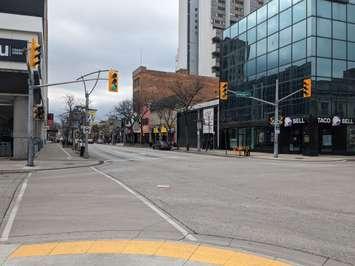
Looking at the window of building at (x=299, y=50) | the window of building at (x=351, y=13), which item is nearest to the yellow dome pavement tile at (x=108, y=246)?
the window of building at (x=299, y=50)

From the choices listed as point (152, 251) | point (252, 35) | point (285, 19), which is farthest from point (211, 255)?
point (252, 35)

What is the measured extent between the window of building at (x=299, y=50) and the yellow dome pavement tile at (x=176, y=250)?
169 ft

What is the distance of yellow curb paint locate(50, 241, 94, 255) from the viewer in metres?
8.15

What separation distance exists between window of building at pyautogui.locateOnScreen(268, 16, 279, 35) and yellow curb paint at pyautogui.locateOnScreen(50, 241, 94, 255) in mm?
58295

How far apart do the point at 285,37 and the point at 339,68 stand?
7381 mm

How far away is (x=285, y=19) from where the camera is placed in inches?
2440

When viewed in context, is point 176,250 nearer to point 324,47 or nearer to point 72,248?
point 72,248

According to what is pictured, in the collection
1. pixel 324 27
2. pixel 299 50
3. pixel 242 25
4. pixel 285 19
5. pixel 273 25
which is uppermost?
pixel 242 25

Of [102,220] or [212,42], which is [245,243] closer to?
[102,220]

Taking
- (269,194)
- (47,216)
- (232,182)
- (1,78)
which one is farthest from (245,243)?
(1,78)

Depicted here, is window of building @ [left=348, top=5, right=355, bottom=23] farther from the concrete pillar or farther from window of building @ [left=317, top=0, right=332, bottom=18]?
the concrete pillar

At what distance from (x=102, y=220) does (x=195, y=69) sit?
176 meters

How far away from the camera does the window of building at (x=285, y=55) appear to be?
198ft

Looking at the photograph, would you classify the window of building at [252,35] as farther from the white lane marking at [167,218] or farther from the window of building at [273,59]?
the white lane marking at [167,218]
